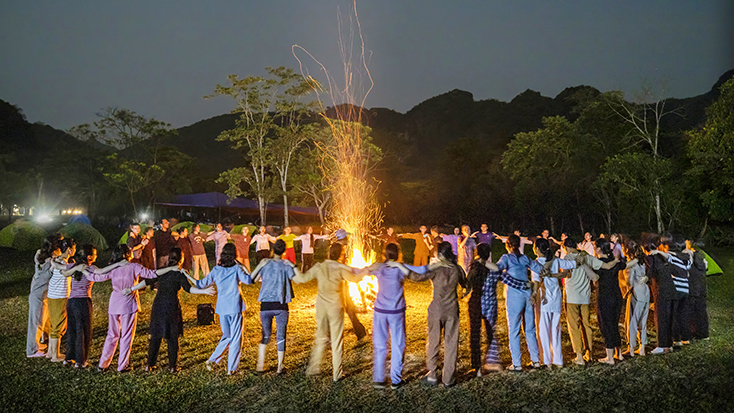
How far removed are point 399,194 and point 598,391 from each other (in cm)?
4290

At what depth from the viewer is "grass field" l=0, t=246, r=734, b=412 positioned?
17.8 feet

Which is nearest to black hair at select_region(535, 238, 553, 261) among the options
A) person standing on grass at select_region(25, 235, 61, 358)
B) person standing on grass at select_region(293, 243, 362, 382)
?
person standing on grass at select_region(293, 243, 362, 382)

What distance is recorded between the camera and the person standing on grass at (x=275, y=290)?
6.01 meters

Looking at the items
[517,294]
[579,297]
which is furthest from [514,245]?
[579,297]

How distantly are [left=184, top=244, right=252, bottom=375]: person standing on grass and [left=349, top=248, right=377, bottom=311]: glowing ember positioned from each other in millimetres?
4241

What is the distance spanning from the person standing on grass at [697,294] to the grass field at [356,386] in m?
0.32

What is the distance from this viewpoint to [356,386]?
593 cm

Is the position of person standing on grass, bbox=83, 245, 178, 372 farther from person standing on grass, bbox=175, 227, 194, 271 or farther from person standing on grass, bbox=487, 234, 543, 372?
person standing on grass, bbox=175, 227, 194, 271

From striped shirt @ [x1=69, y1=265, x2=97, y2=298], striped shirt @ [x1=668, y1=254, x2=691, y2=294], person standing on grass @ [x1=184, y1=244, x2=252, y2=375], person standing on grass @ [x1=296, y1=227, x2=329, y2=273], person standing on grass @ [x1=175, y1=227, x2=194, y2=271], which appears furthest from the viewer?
person standing on grass @ [x1=296, y1=227, x2=329, y2=273]

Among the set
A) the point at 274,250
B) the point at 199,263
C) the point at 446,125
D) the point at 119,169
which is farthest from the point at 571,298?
the point at 446,125

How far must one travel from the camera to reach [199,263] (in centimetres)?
1284

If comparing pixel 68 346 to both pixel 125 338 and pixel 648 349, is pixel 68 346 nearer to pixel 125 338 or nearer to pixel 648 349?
pixel 125 338

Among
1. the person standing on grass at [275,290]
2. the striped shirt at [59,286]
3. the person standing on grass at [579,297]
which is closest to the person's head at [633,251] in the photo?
the person standing on grass at [579,297]

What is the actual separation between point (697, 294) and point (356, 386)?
582cm
